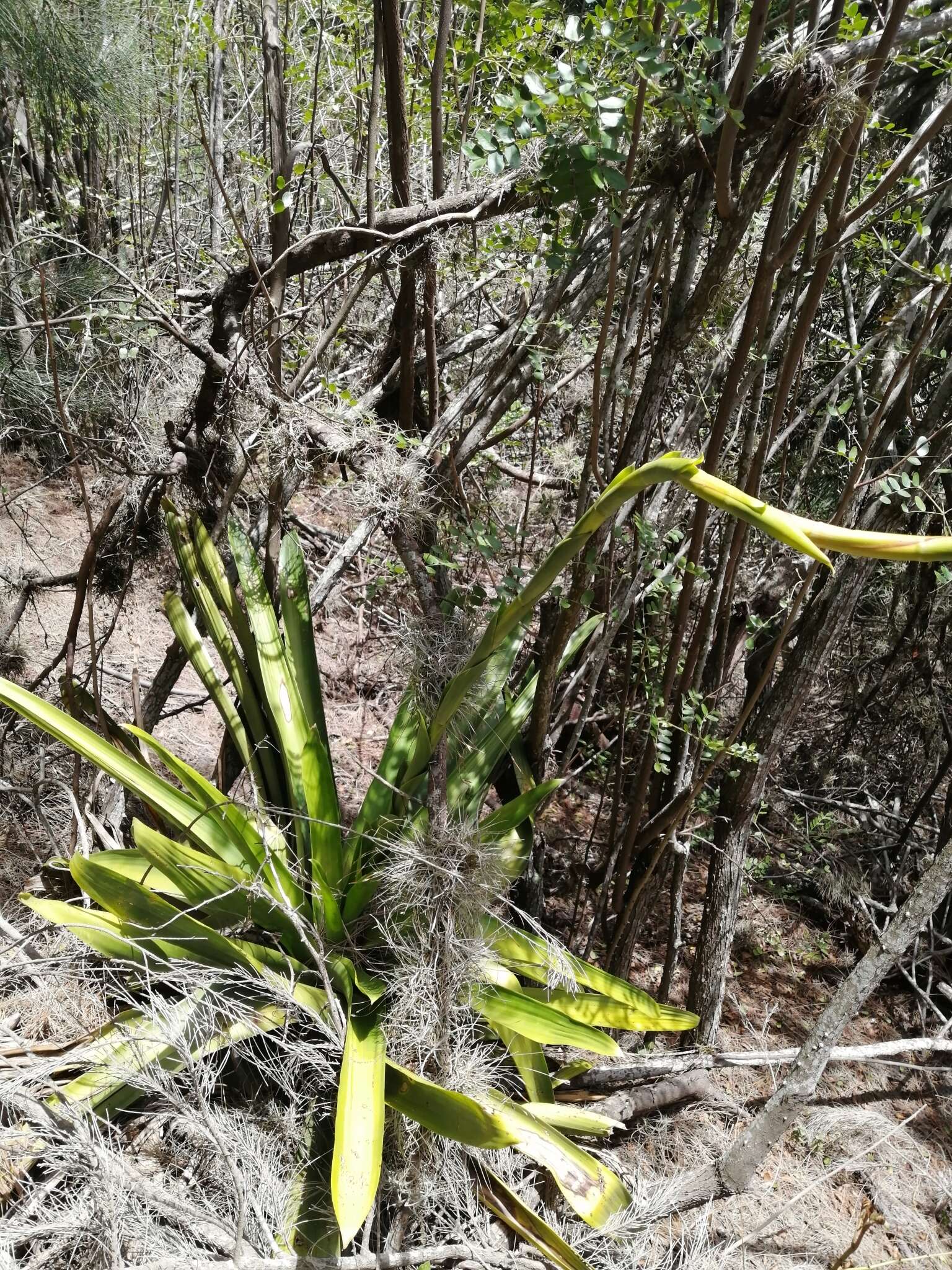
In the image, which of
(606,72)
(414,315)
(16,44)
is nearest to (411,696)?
(414,315)

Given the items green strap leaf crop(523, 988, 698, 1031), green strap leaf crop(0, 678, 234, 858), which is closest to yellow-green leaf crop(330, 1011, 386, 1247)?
green strap leaf crop(523, 988, 698, 1031)

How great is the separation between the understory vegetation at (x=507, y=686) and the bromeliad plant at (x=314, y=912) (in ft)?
0.04

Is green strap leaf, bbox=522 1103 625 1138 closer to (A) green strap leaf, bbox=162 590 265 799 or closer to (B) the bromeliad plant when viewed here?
→ (B) the bromeliad plant

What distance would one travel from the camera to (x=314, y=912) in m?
1.82

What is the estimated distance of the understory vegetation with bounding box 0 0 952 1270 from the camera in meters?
1.50

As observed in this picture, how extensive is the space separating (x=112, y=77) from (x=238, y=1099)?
4.36 m

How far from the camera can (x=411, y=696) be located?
5.58ft

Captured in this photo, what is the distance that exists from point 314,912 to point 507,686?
795mm

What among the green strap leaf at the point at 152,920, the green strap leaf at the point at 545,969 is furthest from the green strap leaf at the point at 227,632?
the green strap leaf at the point at 545,969

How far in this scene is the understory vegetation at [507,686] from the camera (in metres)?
1.50

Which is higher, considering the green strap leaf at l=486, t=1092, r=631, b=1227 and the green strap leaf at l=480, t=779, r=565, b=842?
the green strap leaf at l=480, t=779, r=565, b=842

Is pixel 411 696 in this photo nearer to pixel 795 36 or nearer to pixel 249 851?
pixel 249 851

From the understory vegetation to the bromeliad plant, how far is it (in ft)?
0.04

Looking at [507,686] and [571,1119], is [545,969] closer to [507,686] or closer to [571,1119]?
[571,1119]
